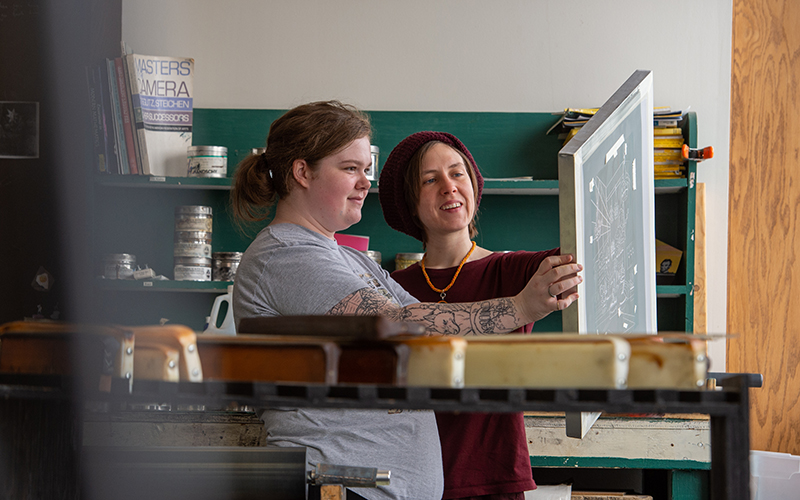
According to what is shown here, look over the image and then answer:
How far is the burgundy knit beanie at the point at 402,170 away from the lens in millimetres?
1644

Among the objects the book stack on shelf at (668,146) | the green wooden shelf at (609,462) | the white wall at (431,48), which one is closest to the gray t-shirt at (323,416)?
the green wooden shelf at (609,462)

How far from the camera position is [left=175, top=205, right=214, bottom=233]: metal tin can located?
247 cm

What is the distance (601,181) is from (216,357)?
915mm

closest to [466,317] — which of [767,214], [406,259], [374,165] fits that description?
[406,259]

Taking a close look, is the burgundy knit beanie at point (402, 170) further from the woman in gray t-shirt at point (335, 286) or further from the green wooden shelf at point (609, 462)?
the green wooden shelf at point (609, 462)

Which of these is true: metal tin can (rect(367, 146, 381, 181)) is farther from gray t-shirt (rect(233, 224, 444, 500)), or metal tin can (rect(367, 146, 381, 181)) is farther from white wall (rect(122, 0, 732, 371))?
gray t-shirt (rect(233, 224, 444, 500))

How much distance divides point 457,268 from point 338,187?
469 millimetres

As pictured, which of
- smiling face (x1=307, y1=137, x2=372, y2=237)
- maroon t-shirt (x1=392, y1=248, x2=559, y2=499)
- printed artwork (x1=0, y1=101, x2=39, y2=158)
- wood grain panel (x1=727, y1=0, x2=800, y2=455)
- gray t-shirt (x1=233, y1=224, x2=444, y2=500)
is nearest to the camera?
gray t-shirt (x1=233, y1=224, x2=444, y2=500)

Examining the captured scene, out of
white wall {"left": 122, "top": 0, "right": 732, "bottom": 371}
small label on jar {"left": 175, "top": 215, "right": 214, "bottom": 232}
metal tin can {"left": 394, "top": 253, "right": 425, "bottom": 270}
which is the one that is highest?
white wall {"left": 122, "top": 0, "right": 732, "bottom": 371}

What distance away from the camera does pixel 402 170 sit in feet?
5.43

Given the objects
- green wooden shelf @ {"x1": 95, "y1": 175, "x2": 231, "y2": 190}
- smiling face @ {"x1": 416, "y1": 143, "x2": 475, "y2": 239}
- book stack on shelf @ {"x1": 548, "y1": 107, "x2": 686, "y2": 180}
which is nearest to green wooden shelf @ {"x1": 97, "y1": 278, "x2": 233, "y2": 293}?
green wooden shelf @ {"x1": 95, "y1": 175, "x2": 231, "y2": 190}

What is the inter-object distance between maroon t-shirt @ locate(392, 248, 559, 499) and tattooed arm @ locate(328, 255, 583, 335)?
0.31 m

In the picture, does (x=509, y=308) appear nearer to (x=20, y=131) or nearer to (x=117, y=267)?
(x=117, y=267)

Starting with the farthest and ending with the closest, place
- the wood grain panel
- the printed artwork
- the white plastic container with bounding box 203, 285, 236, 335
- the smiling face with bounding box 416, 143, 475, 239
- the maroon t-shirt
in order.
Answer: the wood grain panel
the printed artwork
the white plastic container with bounding box 203, 285, 236, 335
the smiling face with bounding box 416, 143, 475, 239
the maroon t-shirt
